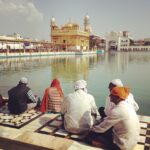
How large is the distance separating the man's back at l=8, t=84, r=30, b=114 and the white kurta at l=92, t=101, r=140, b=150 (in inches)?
71.1

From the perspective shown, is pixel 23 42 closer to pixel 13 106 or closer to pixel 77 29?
pixel 77 29

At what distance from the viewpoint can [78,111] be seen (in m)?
2.91

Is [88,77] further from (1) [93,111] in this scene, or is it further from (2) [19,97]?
(1) [93,111]

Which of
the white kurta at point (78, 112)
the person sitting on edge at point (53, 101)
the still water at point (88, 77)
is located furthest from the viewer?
the still water at point (88, 77)

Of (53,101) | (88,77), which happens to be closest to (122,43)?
(88,77)

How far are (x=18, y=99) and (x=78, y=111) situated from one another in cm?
129

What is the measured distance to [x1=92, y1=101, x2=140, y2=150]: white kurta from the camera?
237cm

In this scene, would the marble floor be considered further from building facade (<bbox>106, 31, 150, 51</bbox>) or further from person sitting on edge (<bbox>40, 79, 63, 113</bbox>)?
building facade (<bbox>106, 31, 150, 51</bbox>)

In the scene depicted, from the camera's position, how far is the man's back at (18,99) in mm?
3716

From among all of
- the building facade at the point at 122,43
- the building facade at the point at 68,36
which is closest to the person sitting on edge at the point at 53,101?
the building facade at the point at 68,36

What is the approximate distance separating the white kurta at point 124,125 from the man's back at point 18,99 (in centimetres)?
181

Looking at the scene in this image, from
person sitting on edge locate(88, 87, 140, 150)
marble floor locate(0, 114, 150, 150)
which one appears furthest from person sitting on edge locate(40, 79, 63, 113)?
person sitting on edge locate(88, 87, 140, 150)

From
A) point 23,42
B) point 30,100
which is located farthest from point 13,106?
point 23,42

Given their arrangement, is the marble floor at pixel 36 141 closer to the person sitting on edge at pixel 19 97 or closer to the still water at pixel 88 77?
the person sitting on edge at pixel 19 97
